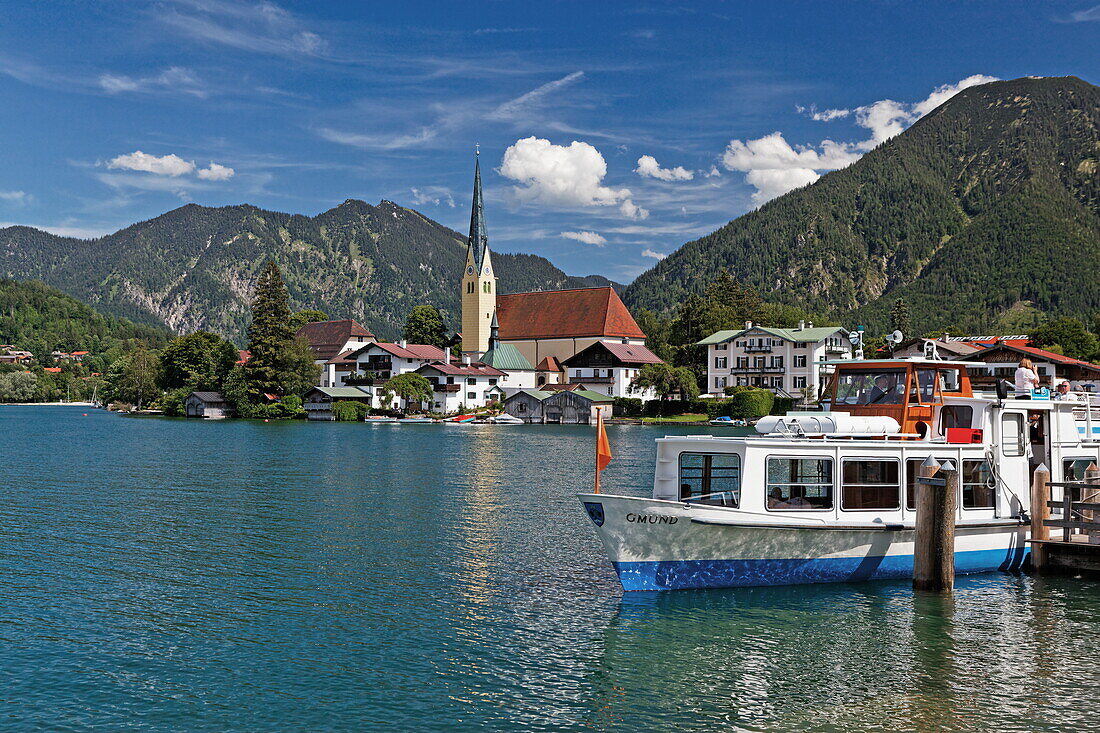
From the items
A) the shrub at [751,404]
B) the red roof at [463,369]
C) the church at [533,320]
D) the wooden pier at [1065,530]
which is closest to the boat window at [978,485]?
the wooden pier at [1065,530]

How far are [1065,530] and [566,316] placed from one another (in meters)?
138

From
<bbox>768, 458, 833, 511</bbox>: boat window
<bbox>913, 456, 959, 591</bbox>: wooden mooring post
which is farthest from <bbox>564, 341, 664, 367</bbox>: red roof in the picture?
<bbox>913, 456, 959, 591</bbox>: wooden mooring post

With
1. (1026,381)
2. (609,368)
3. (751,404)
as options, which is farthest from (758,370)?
(1026,381)

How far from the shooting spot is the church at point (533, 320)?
154 m

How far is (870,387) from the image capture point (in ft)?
82.6

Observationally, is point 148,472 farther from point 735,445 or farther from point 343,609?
point 735,445

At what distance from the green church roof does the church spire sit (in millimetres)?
21352

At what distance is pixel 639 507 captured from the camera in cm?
2067

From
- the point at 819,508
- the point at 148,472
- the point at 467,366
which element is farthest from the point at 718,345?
the point at 819,508

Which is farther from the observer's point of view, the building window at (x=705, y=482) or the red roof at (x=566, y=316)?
the red roof at (x=566, y=316)

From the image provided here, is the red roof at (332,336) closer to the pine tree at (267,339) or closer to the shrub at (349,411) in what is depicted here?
the pine tree at (267,339)

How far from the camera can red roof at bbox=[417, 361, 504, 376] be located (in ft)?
423

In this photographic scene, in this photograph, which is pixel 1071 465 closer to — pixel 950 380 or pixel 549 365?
pixel 950 380

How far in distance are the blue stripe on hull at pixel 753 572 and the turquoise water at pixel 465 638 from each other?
13.3 inches
